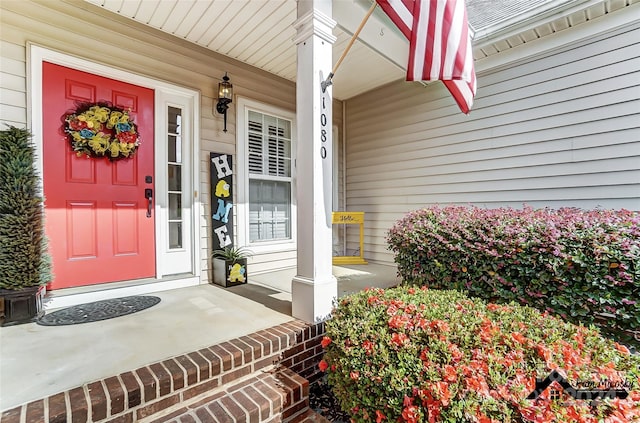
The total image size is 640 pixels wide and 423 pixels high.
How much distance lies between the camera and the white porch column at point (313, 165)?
216cm

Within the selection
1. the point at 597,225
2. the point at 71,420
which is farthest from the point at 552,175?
the point at 71,420

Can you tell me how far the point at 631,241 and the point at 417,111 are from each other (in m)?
2.92

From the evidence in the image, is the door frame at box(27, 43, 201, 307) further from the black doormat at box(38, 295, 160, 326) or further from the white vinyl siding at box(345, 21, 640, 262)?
the white vinyl siding at box(345, 21, 640, 262)

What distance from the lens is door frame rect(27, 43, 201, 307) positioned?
2402 mm

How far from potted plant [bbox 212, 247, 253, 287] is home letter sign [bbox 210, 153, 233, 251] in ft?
0.45

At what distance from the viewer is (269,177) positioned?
4016 millimetres

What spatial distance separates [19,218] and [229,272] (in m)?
1.74

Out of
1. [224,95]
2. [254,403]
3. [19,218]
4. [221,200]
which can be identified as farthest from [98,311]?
[224,95]

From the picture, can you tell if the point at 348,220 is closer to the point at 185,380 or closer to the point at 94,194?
the point at 94,194

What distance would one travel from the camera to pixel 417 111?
421cm

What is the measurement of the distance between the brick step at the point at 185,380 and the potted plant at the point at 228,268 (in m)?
1.31

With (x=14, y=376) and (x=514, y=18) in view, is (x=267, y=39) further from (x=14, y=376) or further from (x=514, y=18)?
(x=14, y=376)

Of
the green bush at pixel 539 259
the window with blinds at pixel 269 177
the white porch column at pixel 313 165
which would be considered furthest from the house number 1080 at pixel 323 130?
the window with blinds at pixel 269 177

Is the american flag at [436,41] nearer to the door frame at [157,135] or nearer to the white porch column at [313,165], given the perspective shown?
the white porch column at [313,165]
